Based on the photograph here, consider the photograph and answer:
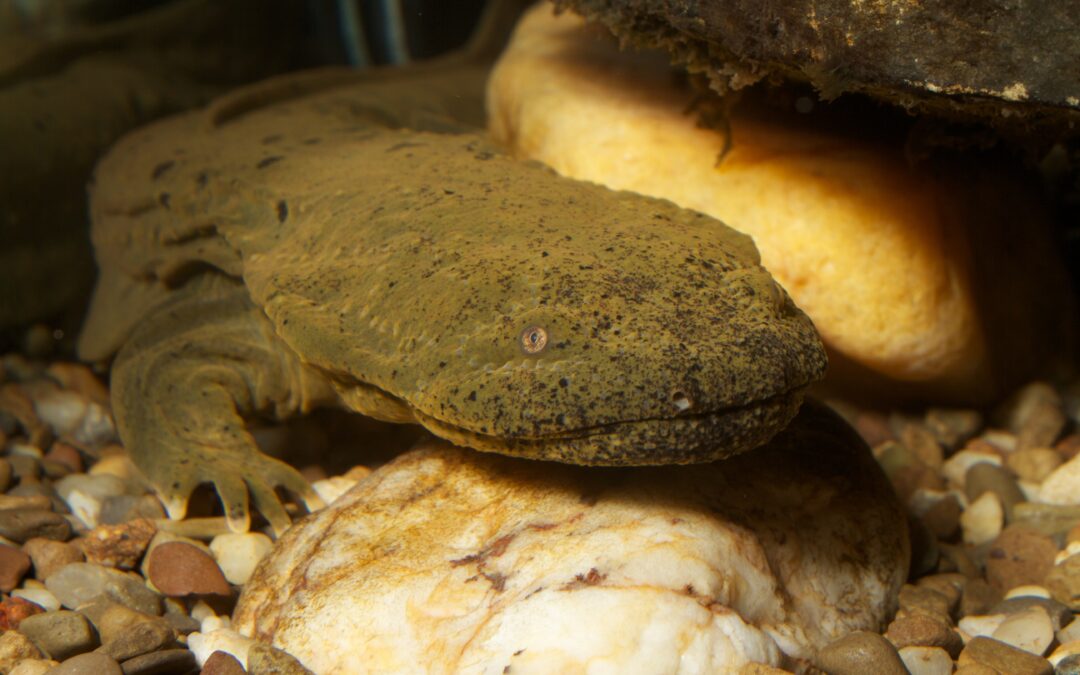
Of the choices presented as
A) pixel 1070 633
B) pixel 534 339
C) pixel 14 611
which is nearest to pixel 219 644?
pixel 14 611

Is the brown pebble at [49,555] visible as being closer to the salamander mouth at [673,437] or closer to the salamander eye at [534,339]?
the salamander mouth at [673,437]

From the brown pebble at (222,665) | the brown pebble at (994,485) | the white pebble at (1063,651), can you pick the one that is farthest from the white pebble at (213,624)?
the brown pebble at (994,485)

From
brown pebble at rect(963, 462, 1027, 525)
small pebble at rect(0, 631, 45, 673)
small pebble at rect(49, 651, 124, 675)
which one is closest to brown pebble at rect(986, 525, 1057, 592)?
brown pebble at rect(963, 462, 1027, 525)

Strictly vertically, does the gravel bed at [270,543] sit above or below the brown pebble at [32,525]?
below

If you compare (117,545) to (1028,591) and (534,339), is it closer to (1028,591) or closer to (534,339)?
(534,339)

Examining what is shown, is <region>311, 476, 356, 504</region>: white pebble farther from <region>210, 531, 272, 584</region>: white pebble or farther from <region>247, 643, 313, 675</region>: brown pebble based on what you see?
<region>247, 643, 313, 675</region>: brown pebble

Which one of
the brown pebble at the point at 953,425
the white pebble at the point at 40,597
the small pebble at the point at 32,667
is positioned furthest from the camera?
the brown pebble at the point at 953,425
